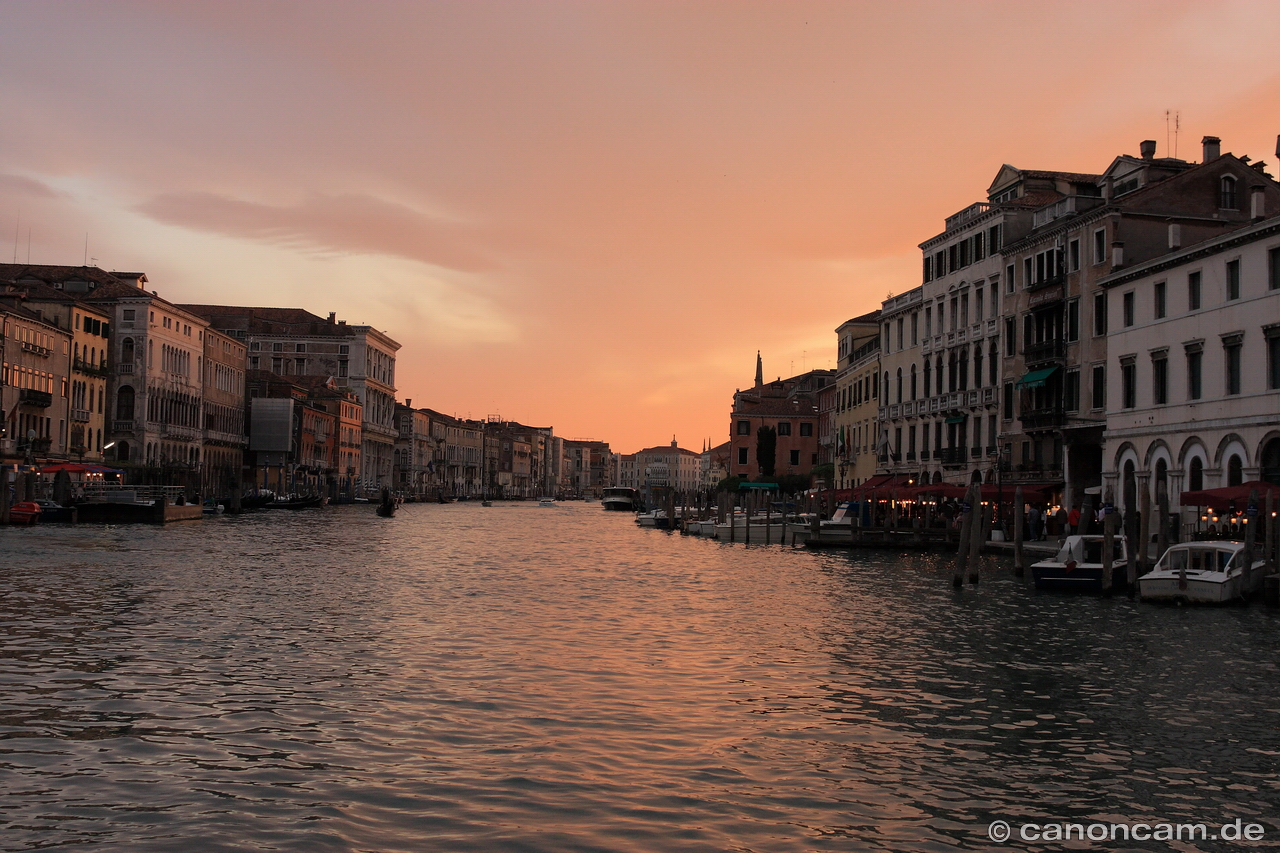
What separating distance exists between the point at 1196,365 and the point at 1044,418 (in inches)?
389

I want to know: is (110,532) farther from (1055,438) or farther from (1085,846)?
(1085,846)

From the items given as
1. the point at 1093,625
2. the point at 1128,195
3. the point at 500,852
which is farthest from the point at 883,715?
the point at 1128,195


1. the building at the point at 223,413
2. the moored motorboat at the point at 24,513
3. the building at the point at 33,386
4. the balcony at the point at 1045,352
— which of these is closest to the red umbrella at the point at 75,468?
the building at the point at 33,386

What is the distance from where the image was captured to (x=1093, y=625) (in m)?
22.2

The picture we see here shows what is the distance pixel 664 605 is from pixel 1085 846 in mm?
17156

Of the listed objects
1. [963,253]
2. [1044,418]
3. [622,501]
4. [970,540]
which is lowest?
[970,540]

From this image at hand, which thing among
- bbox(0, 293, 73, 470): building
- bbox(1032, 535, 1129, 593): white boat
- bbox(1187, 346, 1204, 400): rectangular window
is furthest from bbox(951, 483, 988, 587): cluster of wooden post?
bbox(0, 293, 73, 470): building

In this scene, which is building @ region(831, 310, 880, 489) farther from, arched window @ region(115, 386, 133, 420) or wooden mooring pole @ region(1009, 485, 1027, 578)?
arched window @ region(115, 386, 133, 420)

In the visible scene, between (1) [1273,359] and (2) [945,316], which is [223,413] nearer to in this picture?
(2) [945,316]

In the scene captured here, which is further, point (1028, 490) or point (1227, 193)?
point (1028, 490)

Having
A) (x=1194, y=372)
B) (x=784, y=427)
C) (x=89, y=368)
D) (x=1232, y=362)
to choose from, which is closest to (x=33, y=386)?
(x=89, y=368)

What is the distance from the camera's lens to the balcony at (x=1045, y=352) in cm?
4488

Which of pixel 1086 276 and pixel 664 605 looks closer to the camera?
pixel 664 605

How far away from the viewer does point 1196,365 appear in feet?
117
